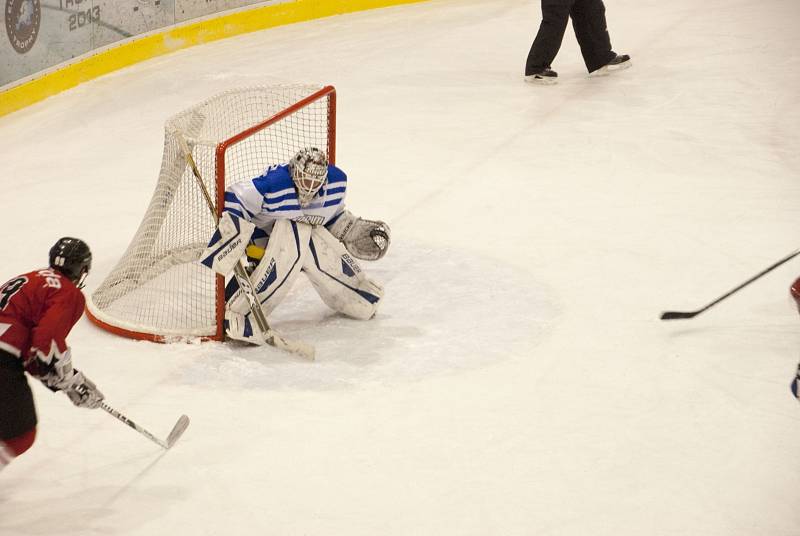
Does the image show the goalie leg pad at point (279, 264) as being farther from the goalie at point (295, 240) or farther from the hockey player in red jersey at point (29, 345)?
the hockey player in red jersey at point (29, 345)

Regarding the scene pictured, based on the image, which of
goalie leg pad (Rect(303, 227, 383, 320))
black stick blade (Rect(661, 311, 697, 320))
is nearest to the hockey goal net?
goalie leg pad (Rect(303, 227, 383, 320))

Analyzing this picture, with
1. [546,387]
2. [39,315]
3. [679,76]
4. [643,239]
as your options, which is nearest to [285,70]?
[679,76]

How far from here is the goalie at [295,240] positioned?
11.8 feet

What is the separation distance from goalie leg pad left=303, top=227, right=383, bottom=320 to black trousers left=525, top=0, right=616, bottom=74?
11.0 feet

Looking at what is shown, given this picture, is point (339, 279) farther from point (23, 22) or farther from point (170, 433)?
point (23, 22)

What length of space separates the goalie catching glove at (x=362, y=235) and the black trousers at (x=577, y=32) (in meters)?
3.26

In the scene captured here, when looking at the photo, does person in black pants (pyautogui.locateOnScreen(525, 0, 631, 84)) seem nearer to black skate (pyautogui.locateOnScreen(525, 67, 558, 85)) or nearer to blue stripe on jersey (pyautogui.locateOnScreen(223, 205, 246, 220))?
black skate (pyautogui.locateOnScreen(525, 67, 558, 85))

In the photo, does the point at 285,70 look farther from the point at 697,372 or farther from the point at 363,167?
the point at 697,372

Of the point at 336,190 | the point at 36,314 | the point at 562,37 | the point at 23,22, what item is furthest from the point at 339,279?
the point at 562,37

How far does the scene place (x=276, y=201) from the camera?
3.65 m

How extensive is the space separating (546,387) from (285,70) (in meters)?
4.36

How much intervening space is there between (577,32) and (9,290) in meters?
5.01

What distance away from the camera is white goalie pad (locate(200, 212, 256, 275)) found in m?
3.55

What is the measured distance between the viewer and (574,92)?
6.77 meters
